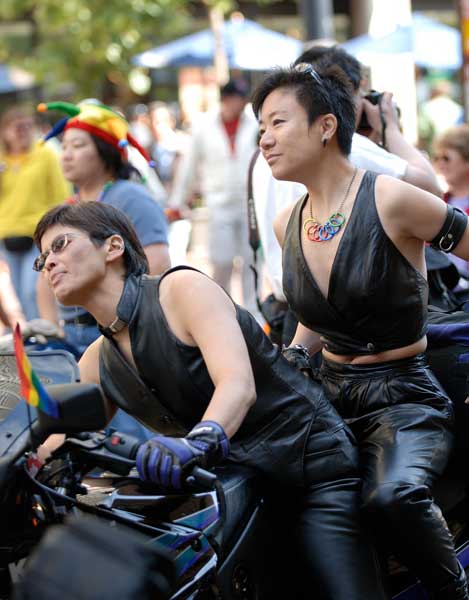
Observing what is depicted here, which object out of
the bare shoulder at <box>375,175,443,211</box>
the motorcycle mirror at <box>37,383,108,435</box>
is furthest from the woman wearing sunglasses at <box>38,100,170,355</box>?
the motorcycle mirror at <box>37,383,108,435</box>

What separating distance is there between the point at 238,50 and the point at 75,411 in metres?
12.6

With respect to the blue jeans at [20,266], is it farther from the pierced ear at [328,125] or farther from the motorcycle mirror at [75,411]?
the motorcycle mirror at [75,411]

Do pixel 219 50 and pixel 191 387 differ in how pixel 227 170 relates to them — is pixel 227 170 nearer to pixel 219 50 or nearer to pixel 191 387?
pixel 191 387

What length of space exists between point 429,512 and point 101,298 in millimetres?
1057

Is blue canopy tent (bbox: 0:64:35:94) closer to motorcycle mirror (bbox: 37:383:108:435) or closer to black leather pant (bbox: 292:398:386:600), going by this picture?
black leather pant (bbox: 292:398:386:600)

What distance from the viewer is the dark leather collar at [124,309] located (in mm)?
2895

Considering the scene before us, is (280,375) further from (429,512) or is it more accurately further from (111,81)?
(111,81)

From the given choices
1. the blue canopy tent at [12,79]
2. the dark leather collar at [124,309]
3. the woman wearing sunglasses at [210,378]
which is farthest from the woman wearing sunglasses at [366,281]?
the blue canopy tent at [12,79]

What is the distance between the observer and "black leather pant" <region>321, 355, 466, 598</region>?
293cm

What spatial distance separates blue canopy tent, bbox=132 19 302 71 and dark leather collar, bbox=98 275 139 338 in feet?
32.6

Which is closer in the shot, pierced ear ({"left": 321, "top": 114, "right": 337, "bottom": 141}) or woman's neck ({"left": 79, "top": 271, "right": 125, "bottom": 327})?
woman's neck ({"left": 79, "top": 271, "right": 125, "bottom": 327})

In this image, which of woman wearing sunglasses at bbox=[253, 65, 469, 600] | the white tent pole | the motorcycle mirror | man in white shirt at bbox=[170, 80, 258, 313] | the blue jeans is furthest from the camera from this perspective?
the white tent pole

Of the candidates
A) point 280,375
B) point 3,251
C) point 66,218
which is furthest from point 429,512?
point 3,251

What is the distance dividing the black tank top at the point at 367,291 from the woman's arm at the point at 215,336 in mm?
477
